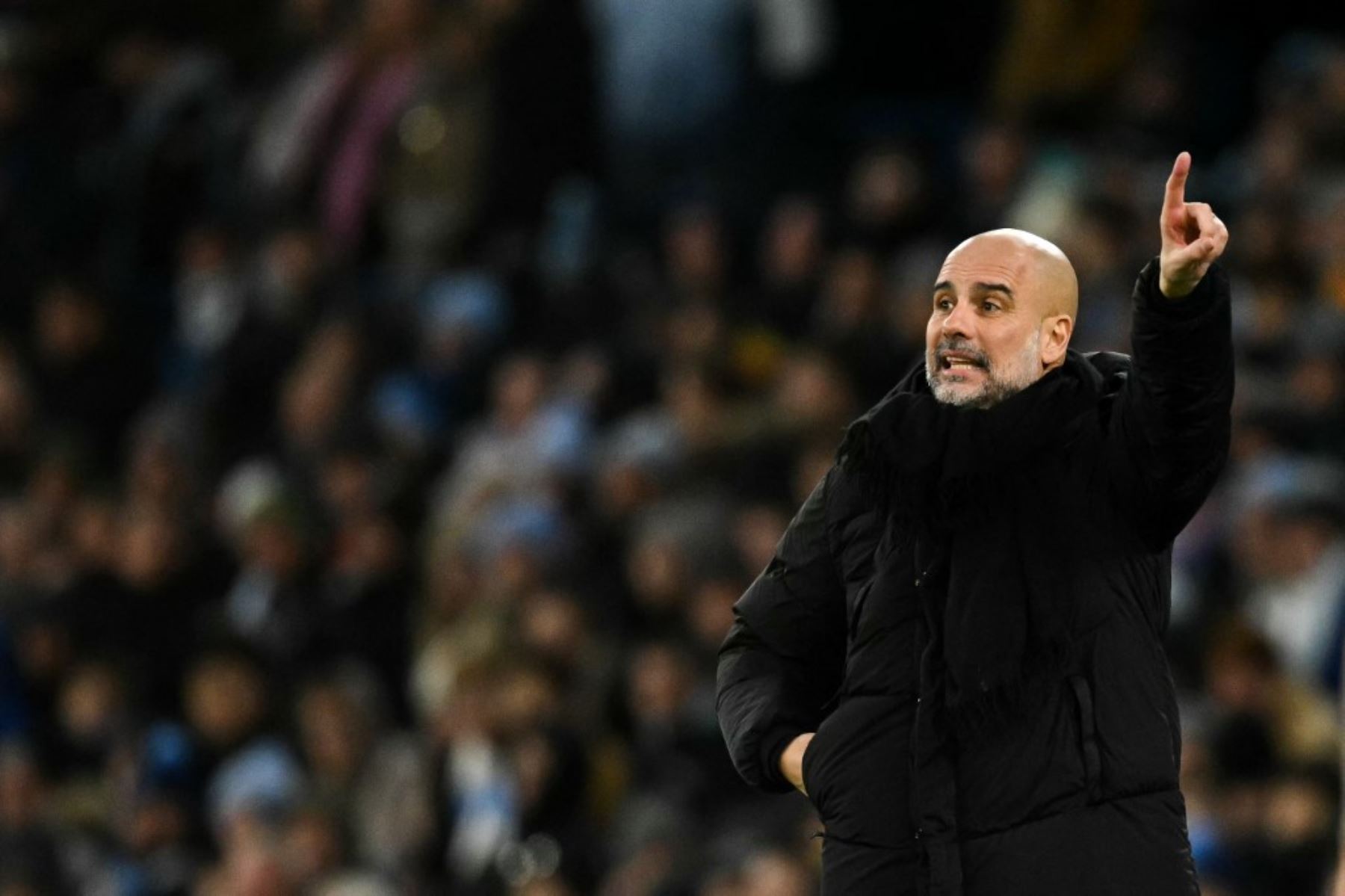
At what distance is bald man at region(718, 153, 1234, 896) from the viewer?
3.85 metres

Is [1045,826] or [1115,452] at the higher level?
[1115,452]

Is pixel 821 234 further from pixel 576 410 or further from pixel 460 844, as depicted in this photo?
pixel 460 844

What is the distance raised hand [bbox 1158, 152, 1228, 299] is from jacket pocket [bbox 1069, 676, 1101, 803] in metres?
0.56

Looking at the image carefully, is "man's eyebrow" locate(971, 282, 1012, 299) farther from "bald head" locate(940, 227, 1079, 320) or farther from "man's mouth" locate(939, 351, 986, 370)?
"man's mouth" locate(939, 351, 986, 370)

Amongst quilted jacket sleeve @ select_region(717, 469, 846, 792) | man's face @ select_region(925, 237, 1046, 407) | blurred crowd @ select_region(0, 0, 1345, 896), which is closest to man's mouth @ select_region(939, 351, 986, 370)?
man's face @ select_region(925, 237, 1046, 407)

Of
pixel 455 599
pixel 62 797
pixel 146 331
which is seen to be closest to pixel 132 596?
pixel 62 797

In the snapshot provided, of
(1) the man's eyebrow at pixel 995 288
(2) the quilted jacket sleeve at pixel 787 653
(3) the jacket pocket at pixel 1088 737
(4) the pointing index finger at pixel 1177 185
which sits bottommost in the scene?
(3) the jacket pocket at pixel 1088 737

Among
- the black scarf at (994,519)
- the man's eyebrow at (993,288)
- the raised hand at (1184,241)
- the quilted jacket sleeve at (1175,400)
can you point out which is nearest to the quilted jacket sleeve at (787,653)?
the black scarf at (994,519)

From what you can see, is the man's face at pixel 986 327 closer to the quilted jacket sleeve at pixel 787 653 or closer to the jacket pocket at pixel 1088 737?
the quilted jacket sleeve at pixel 787 653

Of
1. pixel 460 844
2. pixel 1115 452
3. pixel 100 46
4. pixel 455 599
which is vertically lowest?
pixel 460 844

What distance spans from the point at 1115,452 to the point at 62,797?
791cm

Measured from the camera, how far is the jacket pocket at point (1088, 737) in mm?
3869

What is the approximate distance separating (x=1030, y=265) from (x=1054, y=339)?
113 millimetres

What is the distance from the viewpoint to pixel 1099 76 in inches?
445
